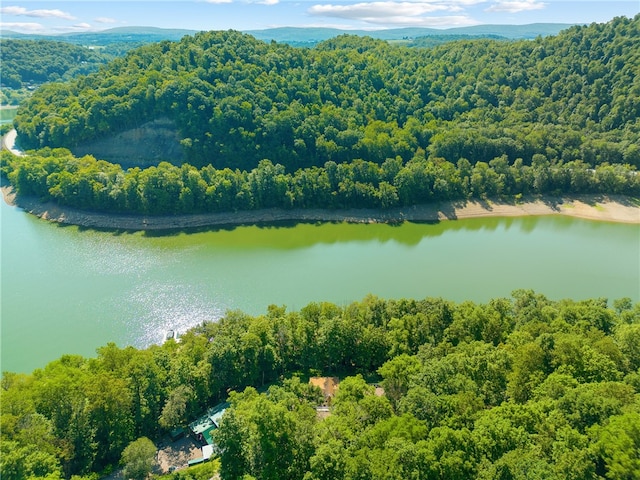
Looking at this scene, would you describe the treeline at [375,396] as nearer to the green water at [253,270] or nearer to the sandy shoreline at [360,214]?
the green water at [253,270]

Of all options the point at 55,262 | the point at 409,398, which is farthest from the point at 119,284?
the point at 409,398

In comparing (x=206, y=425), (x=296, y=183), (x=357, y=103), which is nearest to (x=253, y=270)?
(x=296, y=183)

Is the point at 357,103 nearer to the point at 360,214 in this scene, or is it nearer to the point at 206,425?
the point at 360,214

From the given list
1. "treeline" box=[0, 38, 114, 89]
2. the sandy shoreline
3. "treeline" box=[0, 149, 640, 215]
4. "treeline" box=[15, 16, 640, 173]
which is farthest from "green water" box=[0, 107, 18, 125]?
the sandy shoreline

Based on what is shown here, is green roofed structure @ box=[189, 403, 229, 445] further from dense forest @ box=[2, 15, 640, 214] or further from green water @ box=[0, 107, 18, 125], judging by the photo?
green water @ box=[0, 107, 18, 125]

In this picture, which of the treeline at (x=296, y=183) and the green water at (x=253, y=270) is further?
the treeline at (x=296, y=183)

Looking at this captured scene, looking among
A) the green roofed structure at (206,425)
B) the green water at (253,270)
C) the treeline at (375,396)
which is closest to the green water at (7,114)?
the green water at (253,270)
